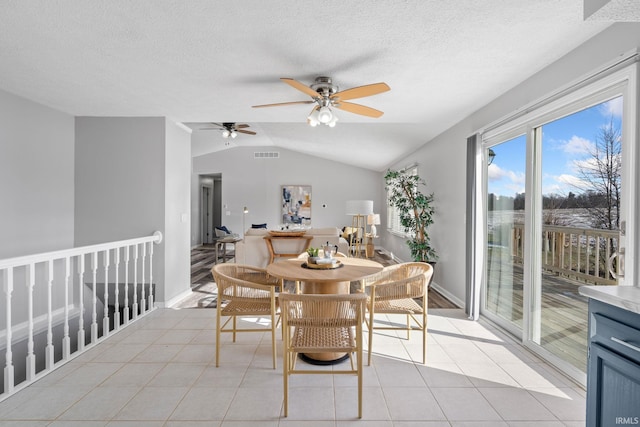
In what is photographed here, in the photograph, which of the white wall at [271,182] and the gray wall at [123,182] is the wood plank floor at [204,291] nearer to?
the gray wall at [123,182]

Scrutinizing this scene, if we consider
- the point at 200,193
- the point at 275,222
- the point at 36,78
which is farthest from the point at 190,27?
the point at 200,193

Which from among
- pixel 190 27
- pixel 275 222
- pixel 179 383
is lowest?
pixel 179 383

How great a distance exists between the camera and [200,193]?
Answer: 1033cm

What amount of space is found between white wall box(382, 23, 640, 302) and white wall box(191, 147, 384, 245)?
3.47 metres

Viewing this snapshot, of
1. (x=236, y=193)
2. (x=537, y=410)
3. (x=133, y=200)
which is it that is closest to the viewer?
(x=537, y=410)

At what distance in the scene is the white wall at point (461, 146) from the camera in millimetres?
1961

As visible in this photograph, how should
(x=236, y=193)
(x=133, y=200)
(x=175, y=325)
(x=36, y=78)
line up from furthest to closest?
(x=236, y=193), (x=133, y=200), (x=175, y=325), (x=36, y=78)

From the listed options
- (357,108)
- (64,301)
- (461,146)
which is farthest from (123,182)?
(461,146)

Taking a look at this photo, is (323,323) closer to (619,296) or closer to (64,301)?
(619,296)

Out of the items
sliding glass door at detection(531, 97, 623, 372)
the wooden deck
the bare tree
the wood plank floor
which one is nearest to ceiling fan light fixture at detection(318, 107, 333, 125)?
sliding glass door at detection(531, 97, 623, 372)

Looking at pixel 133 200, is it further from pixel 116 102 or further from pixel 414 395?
pixel 414 395

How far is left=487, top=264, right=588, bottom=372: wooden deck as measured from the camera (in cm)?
231

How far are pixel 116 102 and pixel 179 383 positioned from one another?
118 inches

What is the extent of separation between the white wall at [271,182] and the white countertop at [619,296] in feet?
27.8
